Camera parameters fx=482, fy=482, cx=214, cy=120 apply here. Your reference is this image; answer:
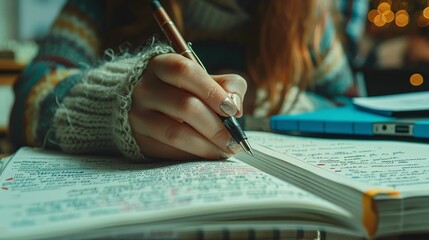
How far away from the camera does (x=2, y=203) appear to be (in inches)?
10.0

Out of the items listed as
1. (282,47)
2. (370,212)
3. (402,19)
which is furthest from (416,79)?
(402,19)

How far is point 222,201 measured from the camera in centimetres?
24

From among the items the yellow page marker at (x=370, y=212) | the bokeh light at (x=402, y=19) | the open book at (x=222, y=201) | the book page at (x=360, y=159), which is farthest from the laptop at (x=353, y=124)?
the bokeh light at (x=402, y=19)

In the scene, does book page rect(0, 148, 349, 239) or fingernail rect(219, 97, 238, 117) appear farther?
fingernail rect(219, 97, 238, 117)

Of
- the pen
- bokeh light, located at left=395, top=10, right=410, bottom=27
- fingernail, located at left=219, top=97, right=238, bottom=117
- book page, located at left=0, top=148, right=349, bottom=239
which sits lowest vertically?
book page, located at left=0, top=148, right=349, bottom=239

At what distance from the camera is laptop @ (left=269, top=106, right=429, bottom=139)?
0.45 metres

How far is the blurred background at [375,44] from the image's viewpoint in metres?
0.75

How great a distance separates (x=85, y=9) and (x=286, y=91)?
332 mm

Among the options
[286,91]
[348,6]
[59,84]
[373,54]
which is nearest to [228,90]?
[59,84]

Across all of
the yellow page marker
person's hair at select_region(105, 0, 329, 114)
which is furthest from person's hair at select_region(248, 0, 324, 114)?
the yellow page marker

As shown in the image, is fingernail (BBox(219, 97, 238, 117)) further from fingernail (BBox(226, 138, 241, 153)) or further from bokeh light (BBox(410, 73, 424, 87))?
bokeh light (BBox(410, 73, 424, 87))

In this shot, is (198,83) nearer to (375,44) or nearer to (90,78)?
(90,78)

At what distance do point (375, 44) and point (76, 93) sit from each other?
4.05ft

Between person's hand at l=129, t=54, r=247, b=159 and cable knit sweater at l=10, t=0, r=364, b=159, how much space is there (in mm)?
16
